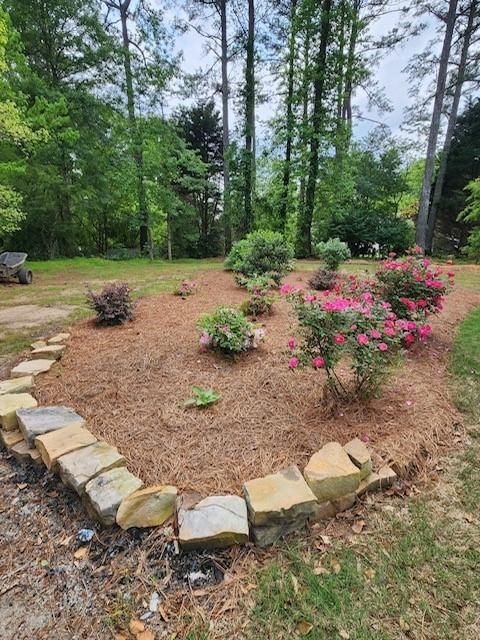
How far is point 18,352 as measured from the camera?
3.04 metres

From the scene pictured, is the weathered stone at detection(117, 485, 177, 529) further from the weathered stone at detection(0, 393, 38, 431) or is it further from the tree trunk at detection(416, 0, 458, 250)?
the tree trunk at detection(416, 0, 458, 250)

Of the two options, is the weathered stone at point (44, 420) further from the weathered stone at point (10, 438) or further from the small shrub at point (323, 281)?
the small shrub at point (323, 281)

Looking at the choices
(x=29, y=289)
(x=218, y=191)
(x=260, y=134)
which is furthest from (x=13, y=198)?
(x=218, y=191)

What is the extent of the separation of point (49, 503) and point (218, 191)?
1635cm

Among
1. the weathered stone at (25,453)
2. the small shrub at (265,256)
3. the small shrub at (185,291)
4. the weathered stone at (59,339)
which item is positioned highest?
the small shrub at (265,256)

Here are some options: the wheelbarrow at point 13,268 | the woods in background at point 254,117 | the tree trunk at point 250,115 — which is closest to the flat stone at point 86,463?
the wheelbarrow at point 13,268

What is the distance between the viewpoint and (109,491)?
1389mm

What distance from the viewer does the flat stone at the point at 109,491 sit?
4.35 feet

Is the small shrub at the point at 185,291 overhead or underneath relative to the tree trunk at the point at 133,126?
underneath

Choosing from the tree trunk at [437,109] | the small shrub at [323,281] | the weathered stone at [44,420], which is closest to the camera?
the weathered stone at [44,420]

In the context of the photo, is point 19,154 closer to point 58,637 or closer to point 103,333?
point 103,333

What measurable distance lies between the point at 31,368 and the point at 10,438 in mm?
881

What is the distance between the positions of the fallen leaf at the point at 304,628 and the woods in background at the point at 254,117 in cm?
1130

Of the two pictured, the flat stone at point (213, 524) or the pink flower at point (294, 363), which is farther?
the pink flower at point (294, 363)
